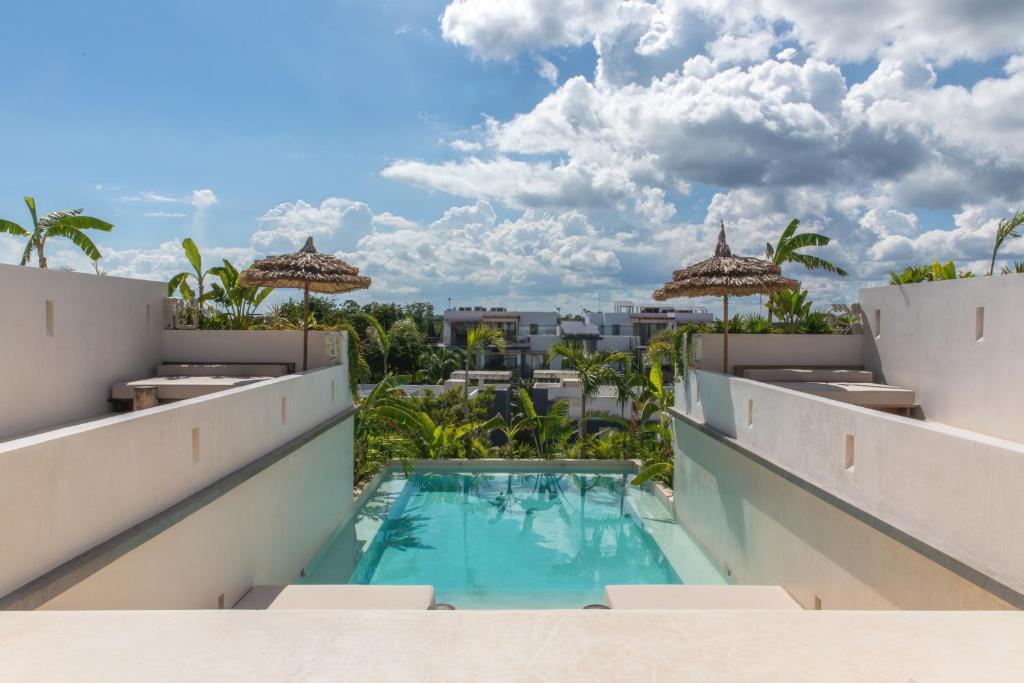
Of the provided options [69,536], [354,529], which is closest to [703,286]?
[354,529]

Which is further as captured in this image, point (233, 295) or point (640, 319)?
point (640, 319)

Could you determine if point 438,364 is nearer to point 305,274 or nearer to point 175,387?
point 305,274

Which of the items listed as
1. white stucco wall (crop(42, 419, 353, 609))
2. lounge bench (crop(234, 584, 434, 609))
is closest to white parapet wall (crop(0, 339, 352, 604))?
white stucco wall (crop(42, 419, 353, 609))

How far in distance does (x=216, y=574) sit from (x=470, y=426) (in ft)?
32.2

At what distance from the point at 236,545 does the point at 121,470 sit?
2.31 m

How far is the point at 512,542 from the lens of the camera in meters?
10.4

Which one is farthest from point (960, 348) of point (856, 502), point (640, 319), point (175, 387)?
point (640, 319)

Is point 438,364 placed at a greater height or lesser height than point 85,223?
lesser

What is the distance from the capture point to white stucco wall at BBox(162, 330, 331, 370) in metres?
10.7

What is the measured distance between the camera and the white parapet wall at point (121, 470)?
3434mm

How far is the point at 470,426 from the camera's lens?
1550 cm

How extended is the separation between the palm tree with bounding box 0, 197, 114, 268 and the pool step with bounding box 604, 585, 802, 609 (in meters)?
11.2

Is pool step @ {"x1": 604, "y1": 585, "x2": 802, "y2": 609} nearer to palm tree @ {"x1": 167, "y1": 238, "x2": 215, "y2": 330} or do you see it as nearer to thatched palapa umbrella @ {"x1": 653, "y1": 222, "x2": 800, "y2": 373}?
thatched palapa umbrella @ {"x1": 653, "y1": 222, "x2": 800, "y2": 373}

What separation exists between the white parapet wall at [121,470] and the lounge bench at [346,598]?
69 cm
